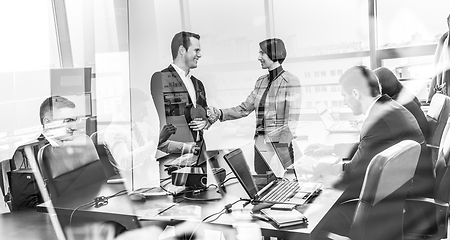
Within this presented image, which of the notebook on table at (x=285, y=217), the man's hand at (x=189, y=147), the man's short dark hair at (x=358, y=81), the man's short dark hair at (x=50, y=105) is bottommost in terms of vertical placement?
the notebook on table at (x=285, y=217)

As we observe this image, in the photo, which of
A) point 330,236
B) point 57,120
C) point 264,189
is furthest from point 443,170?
point 57,120

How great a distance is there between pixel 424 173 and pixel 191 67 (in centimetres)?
142

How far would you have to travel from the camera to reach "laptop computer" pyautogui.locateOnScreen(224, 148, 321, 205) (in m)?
1.37

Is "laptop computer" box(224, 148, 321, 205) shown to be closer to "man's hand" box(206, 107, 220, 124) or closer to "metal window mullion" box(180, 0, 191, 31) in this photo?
"man's hand" box(206, 107, 220, 124)

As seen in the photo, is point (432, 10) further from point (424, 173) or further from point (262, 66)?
point (262, 66)

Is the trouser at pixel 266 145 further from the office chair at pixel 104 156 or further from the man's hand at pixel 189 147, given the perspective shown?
the office chair at pixel 104 156

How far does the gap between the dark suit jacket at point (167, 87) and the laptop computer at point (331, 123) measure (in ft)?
2.47

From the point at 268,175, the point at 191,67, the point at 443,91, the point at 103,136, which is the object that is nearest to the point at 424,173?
the point at 443,91

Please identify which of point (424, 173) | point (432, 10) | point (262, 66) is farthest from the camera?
point (262, 66)

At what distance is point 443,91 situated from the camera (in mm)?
1553

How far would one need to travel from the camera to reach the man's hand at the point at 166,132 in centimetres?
245

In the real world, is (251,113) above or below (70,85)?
below

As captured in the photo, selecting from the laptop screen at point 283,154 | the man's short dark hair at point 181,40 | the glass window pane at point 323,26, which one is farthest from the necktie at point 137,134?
the glass window pane at point 323,26

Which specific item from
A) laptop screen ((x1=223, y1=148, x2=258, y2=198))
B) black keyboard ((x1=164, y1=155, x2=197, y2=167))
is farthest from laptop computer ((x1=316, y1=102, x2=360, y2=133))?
black keyboard ((x1=164, y1=155, x2=197, y2=167))
